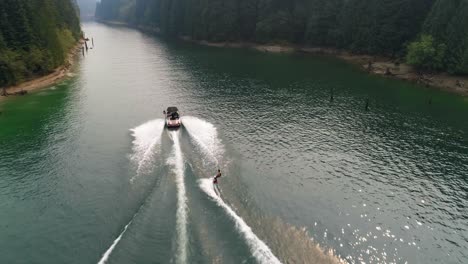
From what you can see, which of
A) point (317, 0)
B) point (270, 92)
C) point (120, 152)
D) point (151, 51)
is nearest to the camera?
point (120, 152)

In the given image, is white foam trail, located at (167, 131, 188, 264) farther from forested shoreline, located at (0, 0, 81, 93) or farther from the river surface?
forested shoreline, located at (0, 0, 81, 93)

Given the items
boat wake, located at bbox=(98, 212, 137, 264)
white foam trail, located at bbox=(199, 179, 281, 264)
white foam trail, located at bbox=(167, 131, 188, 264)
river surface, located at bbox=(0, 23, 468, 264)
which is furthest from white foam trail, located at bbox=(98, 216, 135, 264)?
white foam trail, located at bbox=(199, 179, 281, 264)

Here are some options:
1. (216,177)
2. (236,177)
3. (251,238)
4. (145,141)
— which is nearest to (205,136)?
(145,141)

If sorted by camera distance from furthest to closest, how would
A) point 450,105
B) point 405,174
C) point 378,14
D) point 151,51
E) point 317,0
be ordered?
point 151,51, point 317,0, point 378,14, point 450,105, point 405,174

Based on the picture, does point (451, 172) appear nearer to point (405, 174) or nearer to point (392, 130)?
point (405, 174)

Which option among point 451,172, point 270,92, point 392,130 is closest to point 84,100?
point 270,92

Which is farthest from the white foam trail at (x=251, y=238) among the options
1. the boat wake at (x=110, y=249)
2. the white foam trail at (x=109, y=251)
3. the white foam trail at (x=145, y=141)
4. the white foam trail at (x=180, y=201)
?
the white foam trail at (x=145, y=141)

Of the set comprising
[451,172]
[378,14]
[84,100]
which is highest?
[378,14]

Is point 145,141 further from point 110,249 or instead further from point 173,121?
point 110,249
